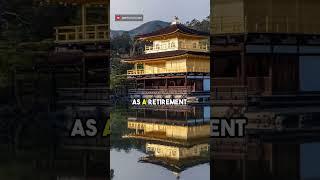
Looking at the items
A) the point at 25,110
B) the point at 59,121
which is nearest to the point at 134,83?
the point at 59,121

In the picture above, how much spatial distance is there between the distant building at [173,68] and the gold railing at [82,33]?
1.28 feet

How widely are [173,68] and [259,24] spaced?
3.29ft

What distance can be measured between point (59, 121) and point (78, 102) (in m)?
0.33

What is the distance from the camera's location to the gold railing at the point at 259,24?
4.42 m

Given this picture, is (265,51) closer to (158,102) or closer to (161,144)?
(158,102)

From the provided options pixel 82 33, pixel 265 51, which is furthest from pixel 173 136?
pixel 82 33

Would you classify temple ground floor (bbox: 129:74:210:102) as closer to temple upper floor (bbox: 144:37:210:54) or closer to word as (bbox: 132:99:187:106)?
word as (bbox: 132:99:187:106)

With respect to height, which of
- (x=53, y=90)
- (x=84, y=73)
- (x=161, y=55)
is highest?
(x=161, y=55)

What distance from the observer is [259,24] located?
4.46 meters

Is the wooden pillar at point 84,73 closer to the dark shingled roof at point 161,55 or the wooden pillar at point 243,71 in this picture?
the dark shingled roof at point 161,55

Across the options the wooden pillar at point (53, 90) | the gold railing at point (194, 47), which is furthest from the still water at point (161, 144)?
the wooden pillar at point (53, 90)

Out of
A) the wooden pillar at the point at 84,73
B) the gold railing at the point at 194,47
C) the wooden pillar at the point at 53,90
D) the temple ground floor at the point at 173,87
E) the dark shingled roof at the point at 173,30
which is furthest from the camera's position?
the wooden pillar at the point at 53,90

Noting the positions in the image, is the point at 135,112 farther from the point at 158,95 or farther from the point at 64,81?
the point at 64,81

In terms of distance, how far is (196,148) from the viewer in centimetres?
432
